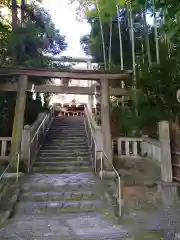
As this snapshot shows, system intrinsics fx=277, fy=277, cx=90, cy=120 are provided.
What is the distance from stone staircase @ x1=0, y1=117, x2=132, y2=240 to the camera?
176 inches

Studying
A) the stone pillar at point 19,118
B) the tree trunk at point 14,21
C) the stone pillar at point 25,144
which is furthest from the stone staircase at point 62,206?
the tree trunk at point 14,21

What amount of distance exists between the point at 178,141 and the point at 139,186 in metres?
1.43

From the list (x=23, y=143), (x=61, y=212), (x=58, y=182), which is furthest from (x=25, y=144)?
(x=61, y=212)

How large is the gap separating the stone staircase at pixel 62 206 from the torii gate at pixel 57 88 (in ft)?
4.14

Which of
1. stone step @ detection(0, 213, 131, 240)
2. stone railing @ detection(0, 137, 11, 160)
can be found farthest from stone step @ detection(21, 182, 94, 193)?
stone railing @ detection(0, 137, 11, 160)

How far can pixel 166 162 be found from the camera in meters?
6.05

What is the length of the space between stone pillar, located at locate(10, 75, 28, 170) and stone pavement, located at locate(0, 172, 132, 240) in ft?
3.62

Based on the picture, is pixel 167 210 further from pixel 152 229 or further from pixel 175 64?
pixel 175 64

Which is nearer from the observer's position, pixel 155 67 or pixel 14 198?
pixel 14 198

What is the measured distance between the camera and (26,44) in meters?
11.9

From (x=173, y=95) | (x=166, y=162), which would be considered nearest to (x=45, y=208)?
(x=166, y=162)

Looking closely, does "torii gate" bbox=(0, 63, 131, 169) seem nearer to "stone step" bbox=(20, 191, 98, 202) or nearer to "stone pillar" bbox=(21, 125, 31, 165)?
"stone pillar" bbox=(21, 125, 31, 165)

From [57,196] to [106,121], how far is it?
3553 mm

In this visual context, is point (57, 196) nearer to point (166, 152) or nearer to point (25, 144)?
point (166, 152)
